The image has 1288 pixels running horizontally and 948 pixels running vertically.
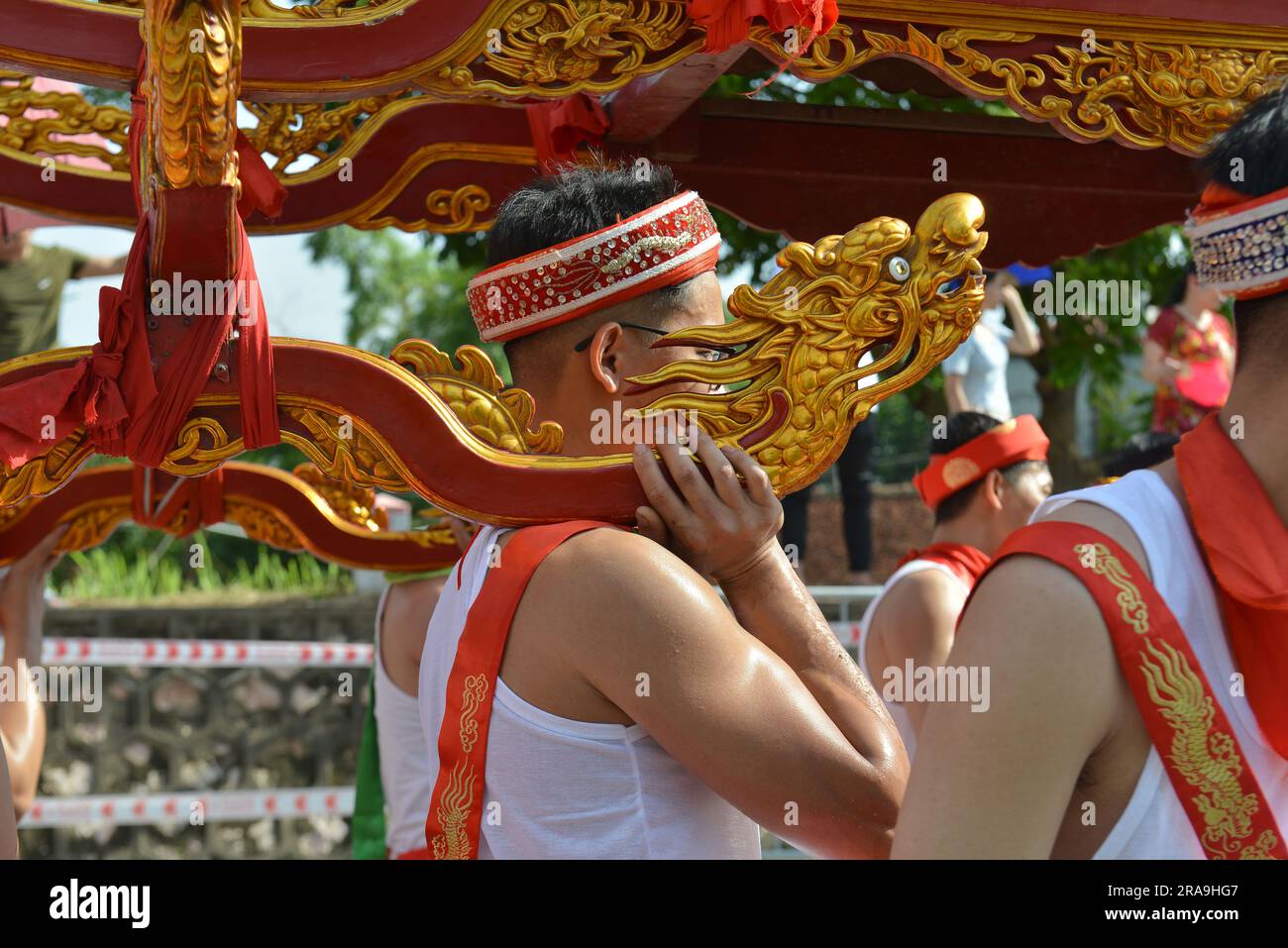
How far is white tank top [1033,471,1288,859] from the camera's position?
A: 1.35m

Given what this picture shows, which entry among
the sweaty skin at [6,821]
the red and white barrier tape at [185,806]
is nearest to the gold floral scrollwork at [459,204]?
the sweaty skin at [6,821]

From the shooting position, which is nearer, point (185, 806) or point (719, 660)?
point (719, 660)

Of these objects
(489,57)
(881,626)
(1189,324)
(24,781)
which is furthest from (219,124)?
(1189,324)

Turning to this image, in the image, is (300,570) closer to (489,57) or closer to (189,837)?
(189,837)

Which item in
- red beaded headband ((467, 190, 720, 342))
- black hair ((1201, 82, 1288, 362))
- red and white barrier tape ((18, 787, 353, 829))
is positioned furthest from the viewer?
red and white barrier tape ((18, 787, 353, 829))

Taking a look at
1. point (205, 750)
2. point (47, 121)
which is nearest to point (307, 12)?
point (47, 121)

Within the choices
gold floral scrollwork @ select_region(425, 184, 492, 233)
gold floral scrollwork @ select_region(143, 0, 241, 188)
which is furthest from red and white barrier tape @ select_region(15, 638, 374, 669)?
gold floral scrollwork @ select_region(143, 0, 241, 188)

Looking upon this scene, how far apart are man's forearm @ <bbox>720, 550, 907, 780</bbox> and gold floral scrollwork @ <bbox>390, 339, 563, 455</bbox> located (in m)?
0.32

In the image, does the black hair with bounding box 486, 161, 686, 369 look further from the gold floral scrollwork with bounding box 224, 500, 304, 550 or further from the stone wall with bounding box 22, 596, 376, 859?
the stone wall with bounding box 22, 596, 376, 859

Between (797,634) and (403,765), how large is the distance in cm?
230

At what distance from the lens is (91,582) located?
10312 mm

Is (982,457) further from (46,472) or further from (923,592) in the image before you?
(46,472)

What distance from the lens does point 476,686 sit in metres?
1.83

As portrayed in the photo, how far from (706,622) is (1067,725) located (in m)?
0.50
